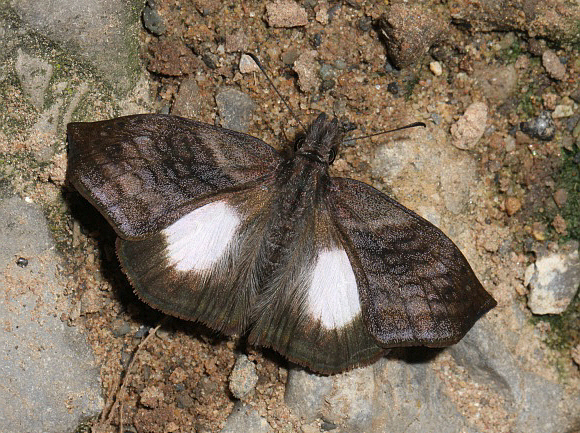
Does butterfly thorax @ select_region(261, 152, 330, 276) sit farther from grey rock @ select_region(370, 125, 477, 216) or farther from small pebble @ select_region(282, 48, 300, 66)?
small pebble @ select_region(282, 48, 300, 66)

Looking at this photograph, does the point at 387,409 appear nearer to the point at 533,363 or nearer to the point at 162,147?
the point at 533,363

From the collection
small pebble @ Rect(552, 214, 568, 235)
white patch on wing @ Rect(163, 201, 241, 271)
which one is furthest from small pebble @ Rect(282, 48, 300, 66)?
small pebble @ Rect(552, 214, 568, 235)

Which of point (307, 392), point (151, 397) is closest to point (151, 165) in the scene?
point (151, 397)

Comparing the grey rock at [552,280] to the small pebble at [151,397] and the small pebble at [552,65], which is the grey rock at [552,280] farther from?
the small pebble at [151,397]

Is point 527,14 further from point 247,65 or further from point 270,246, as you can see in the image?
point 270,246

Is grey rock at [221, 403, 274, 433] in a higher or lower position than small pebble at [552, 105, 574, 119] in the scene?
lower
